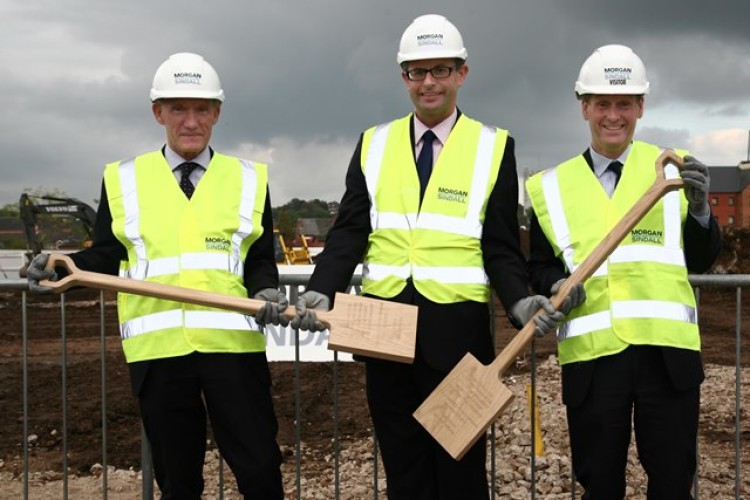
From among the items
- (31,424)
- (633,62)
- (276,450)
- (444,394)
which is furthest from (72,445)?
(633,62)

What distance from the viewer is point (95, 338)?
18.5 metres

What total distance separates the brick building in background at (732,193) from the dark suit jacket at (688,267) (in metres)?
77.5

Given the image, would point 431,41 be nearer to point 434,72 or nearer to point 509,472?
point 434,72

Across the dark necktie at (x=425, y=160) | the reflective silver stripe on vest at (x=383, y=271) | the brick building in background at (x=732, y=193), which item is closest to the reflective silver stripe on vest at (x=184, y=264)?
the reflective silver stripe on vest at (x=383, y=271)

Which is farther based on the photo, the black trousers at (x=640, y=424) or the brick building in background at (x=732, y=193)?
the brick building in background at (x=732, y=193)

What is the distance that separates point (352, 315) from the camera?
3455 millimetres

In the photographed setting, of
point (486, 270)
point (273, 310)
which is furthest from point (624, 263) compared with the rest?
point (273, 310)

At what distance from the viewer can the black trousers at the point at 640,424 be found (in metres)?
3.39

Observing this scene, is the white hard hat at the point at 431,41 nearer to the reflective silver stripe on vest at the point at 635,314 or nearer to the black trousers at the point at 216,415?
the reflective silver stripe on vest at the point at 635,314

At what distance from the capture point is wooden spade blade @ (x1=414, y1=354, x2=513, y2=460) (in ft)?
11.1

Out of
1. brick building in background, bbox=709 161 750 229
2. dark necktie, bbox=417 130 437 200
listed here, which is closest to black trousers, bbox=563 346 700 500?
dark necktie, bbox=417 130 437 200

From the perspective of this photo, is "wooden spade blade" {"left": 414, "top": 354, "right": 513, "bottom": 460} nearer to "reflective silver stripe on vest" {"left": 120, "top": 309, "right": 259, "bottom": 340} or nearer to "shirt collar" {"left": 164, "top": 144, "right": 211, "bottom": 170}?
"reflective silver stripe on vest" {"left": 120, "top": 309, "right": 259, "bottom": 340}

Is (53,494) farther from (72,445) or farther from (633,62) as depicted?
(633,62)

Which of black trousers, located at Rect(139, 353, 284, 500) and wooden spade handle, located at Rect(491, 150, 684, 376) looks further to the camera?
black trousers, located at Rect(139, 353, 284, 500)
